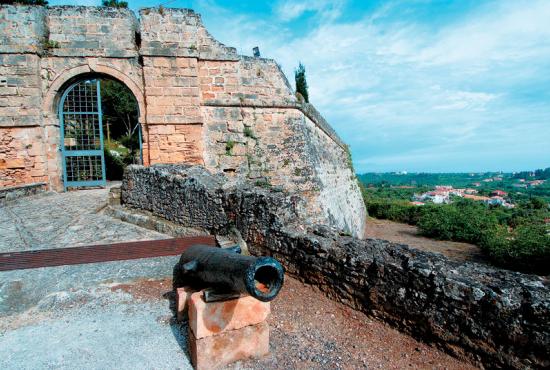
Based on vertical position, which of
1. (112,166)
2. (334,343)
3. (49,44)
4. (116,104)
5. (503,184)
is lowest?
(503,184)

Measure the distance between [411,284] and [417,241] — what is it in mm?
14177

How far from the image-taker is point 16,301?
3.79m

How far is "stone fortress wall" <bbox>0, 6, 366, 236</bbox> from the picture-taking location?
898cm

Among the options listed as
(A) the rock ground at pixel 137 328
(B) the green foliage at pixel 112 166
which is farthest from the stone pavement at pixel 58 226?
(B) the green foliage at pixel 112 166

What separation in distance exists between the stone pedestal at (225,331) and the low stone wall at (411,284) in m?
1.20

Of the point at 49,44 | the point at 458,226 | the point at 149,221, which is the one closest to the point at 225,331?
the point at 149,221

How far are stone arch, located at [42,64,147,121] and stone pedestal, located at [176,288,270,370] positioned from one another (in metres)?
8.00

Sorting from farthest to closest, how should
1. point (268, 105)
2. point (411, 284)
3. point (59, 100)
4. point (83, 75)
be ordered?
1. point (268, 105)
2. point (59, 100)
3. point (83, 75)
4. point (411, 284)

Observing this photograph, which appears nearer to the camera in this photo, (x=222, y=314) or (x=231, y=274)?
(x=231, y=274)

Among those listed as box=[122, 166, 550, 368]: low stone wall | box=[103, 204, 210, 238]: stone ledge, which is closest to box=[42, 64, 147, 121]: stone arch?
box=[103, 204, 210, 238]: stone ledge

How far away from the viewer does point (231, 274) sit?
2543mm

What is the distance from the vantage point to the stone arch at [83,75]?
30.1 feet

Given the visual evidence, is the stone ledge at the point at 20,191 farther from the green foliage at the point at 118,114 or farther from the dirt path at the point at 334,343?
the green foliage at the point at 118,114

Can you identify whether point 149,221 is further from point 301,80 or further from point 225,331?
→ point 301,80
